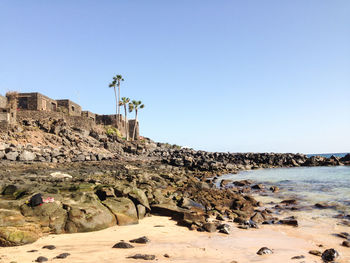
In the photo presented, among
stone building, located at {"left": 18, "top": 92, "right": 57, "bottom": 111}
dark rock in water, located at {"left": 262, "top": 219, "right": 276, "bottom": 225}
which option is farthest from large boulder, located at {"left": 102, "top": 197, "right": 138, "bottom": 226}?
stone building, located at {"left": 18, "top": 92, "right": 57, "bottom": 111}

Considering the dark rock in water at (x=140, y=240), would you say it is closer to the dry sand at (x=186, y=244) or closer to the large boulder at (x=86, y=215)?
the dry sand at (x=186, y=244)

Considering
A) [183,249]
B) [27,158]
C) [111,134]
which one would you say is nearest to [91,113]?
[111,134]

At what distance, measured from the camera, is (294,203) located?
12.1 meters

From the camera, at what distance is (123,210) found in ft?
25.6

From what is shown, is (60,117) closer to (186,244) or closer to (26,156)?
(26,156)

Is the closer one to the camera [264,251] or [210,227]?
[264,251]

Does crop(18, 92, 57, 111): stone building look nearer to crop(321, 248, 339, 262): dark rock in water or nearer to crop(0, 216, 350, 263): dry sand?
crop(0, 216, 350, 263): dry sand

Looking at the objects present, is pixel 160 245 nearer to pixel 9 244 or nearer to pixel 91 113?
pixel 9 244

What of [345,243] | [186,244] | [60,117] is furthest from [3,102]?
[345,243]

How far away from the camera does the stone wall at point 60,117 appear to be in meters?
37.2

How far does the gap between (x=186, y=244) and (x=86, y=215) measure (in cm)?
297

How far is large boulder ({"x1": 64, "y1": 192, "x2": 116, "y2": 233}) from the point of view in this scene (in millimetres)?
6527

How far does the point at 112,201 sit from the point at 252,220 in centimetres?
514

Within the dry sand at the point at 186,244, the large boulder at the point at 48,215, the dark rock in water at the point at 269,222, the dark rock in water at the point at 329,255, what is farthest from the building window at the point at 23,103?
the dark rock in water at the point at 329,255
